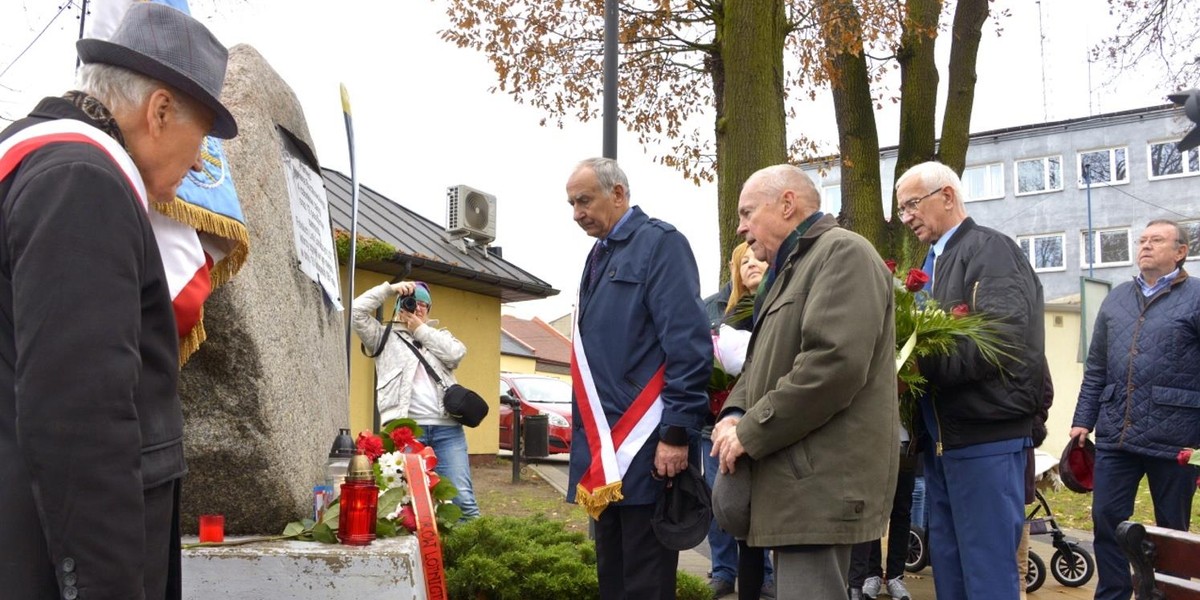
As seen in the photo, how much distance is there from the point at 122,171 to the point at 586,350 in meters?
2.53

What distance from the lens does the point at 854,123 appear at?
491 inches

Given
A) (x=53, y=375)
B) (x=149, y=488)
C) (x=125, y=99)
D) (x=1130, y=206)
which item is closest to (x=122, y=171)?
(x=125, y=99)

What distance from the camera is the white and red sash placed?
1.95 metres

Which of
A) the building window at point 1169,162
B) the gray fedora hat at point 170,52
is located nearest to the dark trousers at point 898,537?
the gray fedora hat at point 170,52

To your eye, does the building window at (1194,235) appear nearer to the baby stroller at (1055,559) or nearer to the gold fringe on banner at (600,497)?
the baby stroller at (1055,559)

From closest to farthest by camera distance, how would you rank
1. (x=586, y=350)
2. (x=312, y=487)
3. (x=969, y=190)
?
(x=312, y=487)
(x=586, y=350)
(x=969, y=190)

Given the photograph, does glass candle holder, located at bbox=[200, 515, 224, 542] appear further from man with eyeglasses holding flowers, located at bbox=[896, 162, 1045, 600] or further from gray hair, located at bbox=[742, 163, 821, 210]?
man with eyeglasses holding flowers, located at bbox=[896, 162, 1045, 600]

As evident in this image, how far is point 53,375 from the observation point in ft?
5.79

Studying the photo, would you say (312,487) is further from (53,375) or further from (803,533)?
(53,375)

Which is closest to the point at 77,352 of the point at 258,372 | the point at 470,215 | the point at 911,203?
the point at 258,372

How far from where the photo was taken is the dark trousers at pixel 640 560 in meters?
4.03

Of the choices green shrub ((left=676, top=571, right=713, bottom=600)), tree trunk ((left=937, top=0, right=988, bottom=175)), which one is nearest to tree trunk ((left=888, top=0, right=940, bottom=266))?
tree trunk ((left=937, top=0, right=988, bottom=175))

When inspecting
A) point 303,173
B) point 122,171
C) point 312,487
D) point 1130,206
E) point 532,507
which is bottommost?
point 532,507

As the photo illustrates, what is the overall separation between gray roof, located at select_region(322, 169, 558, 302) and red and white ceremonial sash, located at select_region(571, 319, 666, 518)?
35.5 feet
